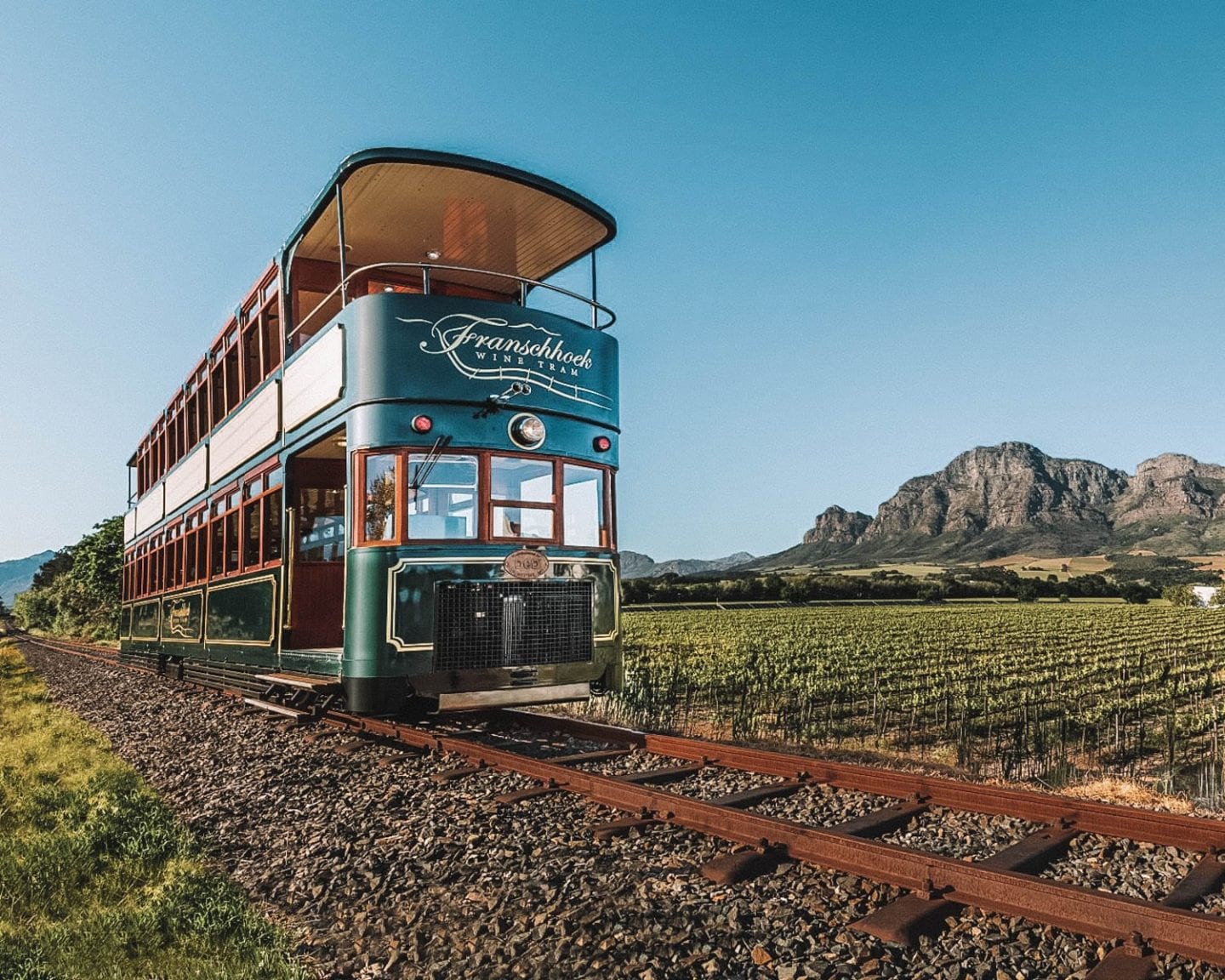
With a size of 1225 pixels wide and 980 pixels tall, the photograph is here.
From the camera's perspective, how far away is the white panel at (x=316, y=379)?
8.64 meters

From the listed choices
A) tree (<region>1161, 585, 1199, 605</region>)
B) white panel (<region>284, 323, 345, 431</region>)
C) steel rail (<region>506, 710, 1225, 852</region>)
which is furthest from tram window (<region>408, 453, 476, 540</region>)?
tree (<region>1161, 585, 1199, 605</region>)

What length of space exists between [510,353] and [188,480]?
8.22 m

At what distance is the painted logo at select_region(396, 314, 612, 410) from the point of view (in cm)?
851

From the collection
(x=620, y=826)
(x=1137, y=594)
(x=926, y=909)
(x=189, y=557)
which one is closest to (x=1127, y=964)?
(x=926, y=909)

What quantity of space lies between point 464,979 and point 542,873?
1.17m

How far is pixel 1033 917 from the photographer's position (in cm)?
381

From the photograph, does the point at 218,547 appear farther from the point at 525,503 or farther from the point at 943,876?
the point at 943,876

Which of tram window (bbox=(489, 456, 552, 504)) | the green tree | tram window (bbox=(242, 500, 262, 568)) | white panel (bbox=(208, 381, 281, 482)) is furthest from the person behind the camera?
the green tree

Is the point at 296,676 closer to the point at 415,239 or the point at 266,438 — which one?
the point at 266,438

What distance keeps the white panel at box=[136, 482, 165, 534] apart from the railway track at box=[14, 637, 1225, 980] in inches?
423

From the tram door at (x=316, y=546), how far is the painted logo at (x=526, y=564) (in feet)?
7.51

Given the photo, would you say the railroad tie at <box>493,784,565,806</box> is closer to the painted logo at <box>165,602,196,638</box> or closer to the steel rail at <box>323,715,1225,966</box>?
the steel rail at <box>323,715,1225,966</box>

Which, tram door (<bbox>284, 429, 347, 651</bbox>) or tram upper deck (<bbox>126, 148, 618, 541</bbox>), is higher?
tram upper deck (<bbox>126, 148, 618, 541</bbox>)

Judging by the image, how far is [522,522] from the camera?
8773 millimetres
